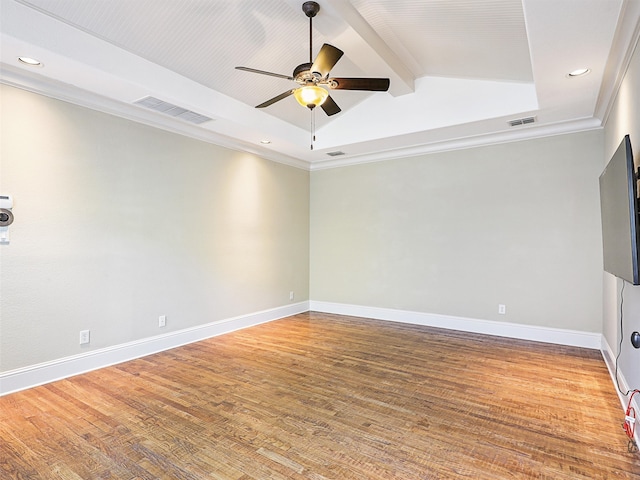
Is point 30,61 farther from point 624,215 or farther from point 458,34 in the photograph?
point 624,215

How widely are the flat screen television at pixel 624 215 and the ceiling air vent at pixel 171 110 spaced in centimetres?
379

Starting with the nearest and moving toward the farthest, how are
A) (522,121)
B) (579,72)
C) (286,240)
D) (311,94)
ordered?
(311,94), (579,72), (522,121), (286,240)

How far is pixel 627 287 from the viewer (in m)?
2.84

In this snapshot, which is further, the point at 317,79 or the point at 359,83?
the point at 359,83

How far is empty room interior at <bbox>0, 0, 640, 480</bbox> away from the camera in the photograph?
7.64 ft

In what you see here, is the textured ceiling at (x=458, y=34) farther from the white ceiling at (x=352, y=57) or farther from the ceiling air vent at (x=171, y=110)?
the ceiling air vent at (x=171, y=110)

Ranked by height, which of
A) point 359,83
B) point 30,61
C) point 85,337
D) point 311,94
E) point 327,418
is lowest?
point 327,418

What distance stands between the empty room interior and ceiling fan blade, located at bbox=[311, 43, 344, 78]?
21 millimetres

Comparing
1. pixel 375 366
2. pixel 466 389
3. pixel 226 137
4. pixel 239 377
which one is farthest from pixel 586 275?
pixel 226 137

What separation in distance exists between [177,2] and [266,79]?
1290 millimetres

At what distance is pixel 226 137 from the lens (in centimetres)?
491

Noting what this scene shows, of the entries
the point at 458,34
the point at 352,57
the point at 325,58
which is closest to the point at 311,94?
the point at 325,58

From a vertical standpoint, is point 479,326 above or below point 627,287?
below

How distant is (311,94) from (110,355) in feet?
10.9
